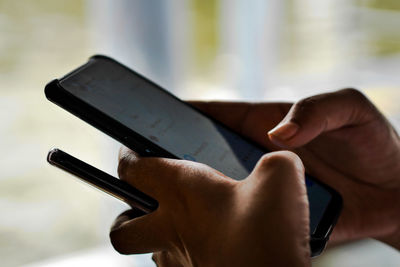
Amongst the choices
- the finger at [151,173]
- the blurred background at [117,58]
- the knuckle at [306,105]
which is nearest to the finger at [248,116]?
the knuckle at [306,105]

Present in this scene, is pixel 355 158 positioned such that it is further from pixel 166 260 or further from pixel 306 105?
pixel 166 260

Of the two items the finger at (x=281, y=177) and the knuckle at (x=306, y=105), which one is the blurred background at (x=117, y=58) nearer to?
the knuckle at (x=306, y=105)

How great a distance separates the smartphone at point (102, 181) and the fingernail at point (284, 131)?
17 cm

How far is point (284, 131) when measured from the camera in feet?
1.63

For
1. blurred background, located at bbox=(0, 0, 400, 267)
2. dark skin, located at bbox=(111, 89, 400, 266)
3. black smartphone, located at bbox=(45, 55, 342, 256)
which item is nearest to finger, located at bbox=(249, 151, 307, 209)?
black smartphone, located at bbox=(45, 55, 342, 256)

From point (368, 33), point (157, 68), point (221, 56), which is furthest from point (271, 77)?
point (368, 33)

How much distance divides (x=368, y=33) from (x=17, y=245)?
1398mm

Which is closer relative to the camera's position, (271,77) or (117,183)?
(117,183)

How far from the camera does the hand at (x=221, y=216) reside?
0.31 meters

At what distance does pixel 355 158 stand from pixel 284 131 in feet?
0.67

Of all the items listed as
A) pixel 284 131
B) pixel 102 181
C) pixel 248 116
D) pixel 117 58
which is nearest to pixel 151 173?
pixel 102 181

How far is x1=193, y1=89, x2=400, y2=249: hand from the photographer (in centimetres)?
63

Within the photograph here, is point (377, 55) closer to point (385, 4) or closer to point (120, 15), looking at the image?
point (385, 4)

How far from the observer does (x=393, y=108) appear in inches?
71.0
